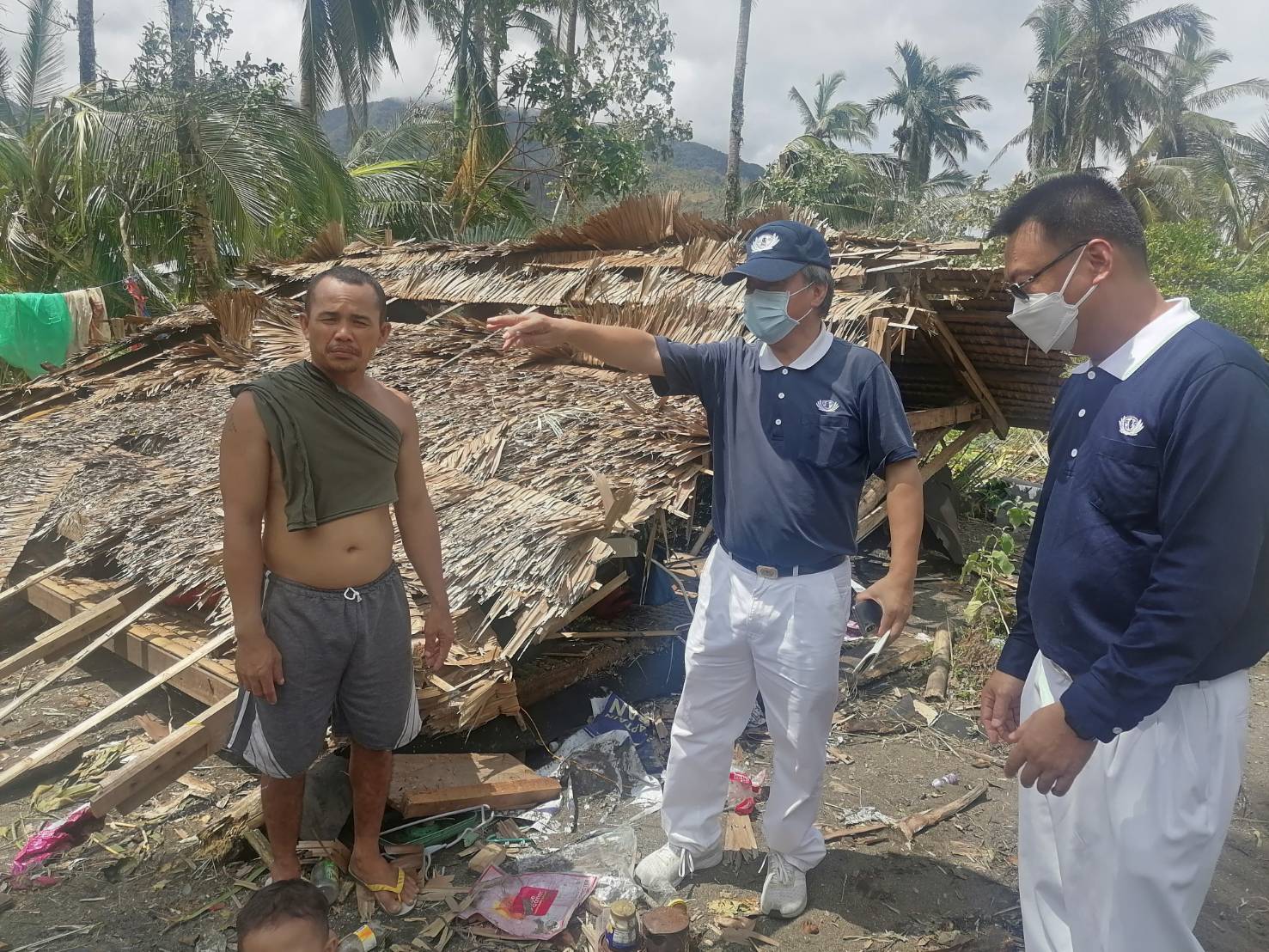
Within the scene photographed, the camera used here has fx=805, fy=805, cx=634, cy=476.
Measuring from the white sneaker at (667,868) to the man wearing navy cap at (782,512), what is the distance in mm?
11

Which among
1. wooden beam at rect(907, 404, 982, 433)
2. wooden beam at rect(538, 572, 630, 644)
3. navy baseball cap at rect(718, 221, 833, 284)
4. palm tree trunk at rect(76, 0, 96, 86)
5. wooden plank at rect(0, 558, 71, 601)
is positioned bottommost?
wooden plank at rect(0, 558, 71, 601)

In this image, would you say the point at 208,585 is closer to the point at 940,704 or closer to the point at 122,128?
the point at 940,704

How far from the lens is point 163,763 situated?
2877mm

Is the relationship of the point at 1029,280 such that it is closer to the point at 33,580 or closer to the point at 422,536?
the point at 422,536

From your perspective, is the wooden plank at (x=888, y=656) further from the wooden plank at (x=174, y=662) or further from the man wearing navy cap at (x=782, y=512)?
the wooden plank at (x=174, y=662)

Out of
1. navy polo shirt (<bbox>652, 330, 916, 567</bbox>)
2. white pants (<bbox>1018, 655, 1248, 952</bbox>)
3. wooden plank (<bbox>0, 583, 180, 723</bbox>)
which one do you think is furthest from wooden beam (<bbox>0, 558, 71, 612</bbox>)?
white pants (<bbox>1018, 655, 1248, 952</bbox>)

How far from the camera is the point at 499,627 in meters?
3.71

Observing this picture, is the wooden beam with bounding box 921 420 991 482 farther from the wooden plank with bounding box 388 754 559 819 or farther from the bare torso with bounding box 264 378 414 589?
the bare torso with bounding box 264 378 414 589

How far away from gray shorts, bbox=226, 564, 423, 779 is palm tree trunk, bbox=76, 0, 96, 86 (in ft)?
66.4

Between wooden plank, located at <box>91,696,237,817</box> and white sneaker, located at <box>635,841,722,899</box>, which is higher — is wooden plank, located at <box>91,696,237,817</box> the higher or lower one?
the higher one

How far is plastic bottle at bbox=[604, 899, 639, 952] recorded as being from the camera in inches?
97.8

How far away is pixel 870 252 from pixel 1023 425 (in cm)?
307

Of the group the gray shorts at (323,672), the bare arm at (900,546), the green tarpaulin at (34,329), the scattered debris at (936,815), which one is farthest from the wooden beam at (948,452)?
the green tarpaulin at (34,329)

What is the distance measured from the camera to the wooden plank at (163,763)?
2.76m
